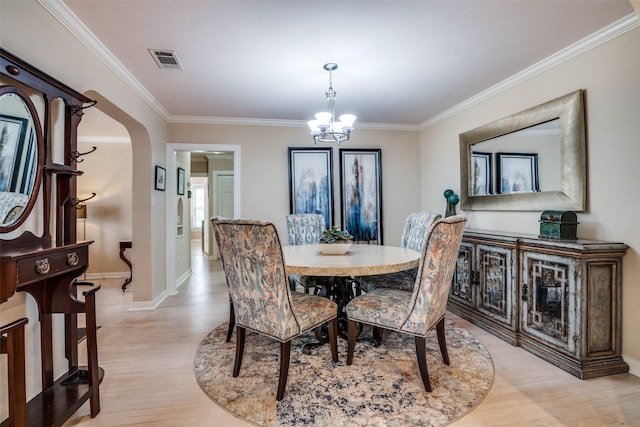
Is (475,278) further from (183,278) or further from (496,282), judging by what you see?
(183,278)

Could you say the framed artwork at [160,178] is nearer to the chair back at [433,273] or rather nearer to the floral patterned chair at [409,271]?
the floral patterned chair at [409,271]

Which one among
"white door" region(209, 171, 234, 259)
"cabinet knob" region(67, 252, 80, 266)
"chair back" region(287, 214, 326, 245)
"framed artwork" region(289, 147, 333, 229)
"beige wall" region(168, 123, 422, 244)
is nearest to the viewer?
"cabinet knob" region(67, 252, 80, 266)

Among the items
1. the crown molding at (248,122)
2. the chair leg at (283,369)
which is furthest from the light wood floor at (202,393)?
the crown molding at (248,122)

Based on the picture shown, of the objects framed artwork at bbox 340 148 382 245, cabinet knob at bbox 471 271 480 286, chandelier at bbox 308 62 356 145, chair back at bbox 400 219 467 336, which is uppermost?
chandelier at bbox 308 62 356 145

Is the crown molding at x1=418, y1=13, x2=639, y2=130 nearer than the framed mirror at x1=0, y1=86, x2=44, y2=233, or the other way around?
the framed mirror at x1=0, y1=86, x2=44, y2=233

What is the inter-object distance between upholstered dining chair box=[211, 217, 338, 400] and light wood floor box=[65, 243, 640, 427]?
40 centimetres

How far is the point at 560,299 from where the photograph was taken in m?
2.20

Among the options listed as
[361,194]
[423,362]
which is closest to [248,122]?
[361,194]

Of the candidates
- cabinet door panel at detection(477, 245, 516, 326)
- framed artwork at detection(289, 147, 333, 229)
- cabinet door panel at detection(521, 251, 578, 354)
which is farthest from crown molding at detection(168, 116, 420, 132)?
cabinet door panel at detection(521, 251, 578, 354)

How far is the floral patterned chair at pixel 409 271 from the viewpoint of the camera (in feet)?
8.96

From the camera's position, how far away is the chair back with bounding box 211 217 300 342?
5.63 feet

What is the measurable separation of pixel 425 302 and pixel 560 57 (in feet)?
7.48

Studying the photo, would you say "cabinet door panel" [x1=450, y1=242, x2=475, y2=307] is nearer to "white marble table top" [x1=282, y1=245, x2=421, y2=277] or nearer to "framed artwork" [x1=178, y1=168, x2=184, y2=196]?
"white marble table top" [x1=282, y1=245, x2=421, y2=277]

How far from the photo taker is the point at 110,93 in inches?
103
